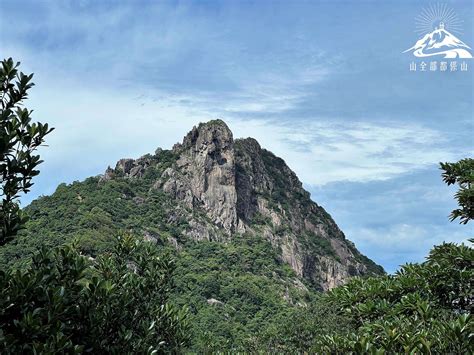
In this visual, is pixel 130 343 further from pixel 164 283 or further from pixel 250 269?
pixel 250 269

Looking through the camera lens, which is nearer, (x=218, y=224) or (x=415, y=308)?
(x=415, y=308)

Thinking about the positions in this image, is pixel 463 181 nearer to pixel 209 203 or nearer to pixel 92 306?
pixel 92 306

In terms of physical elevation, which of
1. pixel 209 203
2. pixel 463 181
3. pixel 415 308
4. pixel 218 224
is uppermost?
pixel 209 203

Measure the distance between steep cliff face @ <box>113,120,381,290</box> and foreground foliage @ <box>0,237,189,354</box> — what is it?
284 feet

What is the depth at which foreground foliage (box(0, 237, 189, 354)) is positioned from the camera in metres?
4.93

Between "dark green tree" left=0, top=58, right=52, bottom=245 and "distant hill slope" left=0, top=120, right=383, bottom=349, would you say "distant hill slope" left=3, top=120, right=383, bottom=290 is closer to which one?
"distant hill slope" left=0, top=120, right=383, bottom=349

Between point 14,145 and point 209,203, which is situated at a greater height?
point 209,203

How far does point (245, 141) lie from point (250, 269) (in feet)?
120

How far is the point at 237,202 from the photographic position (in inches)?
3996

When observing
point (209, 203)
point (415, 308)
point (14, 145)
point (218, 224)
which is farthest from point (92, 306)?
point (209, 203)

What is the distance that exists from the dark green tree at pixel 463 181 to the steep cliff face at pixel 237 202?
275 ft

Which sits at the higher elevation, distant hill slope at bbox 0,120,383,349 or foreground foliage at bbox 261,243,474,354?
distant hill slope at bbox 0,120,383,349

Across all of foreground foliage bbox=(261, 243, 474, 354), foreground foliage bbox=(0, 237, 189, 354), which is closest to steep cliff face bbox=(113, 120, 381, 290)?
foreground foliage bbox=(261, 243, 474, 354)

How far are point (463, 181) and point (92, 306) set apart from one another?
7850 millimetres
